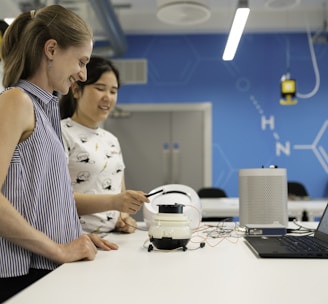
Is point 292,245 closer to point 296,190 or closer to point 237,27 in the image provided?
point 237,27

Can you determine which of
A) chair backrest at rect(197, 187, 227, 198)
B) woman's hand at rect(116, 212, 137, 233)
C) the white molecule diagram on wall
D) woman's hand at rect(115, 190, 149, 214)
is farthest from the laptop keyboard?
the white molecule diagram on wall

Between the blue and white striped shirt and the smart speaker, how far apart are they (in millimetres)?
820

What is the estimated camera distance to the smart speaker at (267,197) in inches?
66.3

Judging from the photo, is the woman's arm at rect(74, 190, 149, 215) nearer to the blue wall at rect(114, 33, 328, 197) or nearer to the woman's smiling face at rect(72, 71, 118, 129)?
the woman's smiling face at rect(72, 71, 118, 129)

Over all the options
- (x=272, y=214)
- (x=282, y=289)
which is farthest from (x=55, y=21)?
(x=272, y=214)

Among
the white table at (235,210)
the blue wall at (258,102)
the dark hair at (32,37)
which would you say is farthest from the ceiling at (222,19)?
the dark hair at (32,37)

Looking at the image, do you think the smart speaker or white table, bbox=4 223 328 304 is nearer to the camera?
white table, bbox=4 223 328 304

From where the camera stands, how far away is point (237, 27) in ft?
7.00

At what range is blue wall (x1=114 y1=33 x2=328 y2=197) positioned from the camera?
5258mm

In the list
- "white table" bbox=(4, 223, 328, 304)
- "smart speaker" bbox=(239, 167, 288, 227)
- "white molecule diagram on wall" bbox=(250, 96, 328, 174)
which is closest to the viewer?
"white table" bbox=(4, 223, 328, 304)

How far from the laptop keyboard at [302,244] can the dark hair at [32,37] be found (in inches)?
35.3

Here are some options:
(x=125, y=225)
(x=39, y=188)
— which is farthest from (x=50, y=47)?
(x=125, y=225)

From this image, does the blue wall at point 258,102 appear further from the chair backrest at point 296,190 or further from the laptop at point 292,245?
the laptop at point 292,245

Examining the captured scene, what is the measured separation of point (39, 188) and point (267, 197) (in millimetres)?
992
